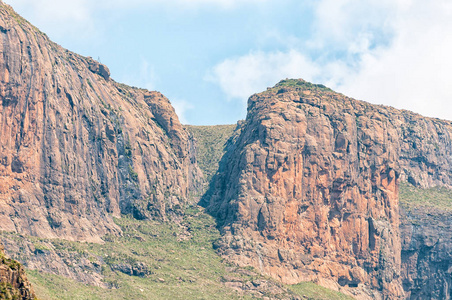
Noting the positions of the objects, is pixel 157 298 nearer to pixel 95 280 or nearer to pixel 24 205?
pixel 95 280

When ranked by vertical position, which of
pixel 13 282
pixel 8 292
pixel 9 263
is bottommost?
pixel 8 292

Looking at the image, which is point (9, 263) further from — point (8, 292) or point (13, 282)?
point (8, 292)

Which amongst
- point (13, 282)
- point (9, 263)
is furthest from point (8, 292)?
point (9, 263)

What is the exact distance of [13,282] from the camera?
3782 inches

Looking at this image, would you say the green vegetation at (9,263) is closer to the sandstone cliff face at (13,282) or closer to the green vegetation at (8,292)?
the sandstone cliff face at (13,282)

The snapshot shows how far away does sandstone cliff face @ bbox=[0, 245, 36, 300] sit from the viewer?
93562 mm

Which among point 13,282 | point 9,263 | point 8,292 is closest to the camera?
point 8,292

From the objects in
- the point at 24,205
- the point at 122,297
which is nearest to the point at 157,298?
the point at 122,297

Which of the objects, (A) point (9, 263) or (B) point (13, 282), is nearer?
(B) point (13, 282)

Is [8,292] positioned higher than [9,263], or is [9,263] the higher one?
[9,263]

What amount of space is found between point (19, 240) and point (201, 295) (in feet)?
143

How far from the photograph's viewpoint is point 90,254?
19875 centimetres

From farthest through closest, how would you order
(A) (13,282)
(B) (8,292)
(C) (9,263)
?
(C) (9,263)
(A) (13,282)
(B) (8,292)

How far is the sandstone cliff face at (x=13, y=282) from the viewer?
9356cm
